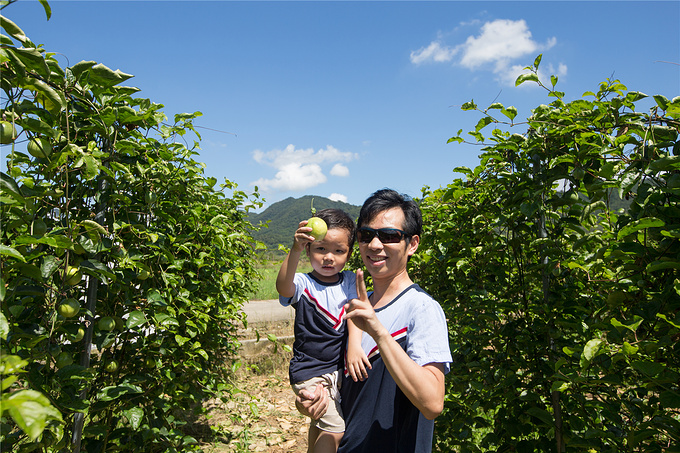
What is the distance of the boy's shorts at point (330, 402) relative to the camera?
6.83 ft

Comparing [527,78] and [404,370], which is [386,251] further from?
[527,78]

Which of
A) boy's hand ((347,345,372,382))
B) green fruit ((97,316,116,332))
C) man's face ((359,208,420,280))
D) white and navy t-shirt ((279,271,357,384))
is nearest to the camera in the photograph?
boy's hand ((347,345,372,382))

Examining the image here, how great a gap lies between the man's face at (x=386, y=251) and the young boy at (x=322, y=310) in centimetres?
41

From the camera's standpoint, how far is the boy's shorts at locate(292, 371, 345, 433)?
208cm

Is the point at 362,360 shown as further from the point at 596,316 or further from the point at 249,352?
the point at 249,352

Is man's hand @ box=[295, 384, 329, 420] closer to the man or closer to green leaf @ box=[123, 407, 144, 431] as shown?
the man

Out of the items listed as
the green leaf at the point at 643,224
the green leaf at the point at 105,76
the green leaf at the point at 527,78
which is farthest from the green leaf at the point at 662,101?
the green leaf at the point at 105,76

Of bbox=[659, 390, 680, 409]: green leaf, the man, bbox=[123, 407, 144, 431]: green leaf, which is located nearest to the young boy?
the man

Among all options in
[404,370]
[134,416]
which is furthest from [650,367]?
[134,416]

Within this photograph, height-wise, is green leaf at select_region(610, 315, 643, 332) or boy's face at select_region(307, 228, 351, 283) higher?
boy's face at select_region(307, 228, 351, 283)

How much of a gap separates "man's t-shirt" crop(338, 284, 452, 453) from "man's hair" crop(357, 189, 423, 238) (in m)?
0.32

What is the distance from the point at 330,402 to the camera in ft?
7.06

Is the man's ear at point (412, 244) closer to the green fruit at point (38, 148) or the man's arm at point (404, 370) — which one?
the man's arm at point (404, 370)

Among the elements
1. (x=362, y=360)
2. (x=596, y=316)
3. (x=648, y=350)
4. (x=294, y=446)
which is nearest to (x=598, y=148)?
(x=596, y=316)
